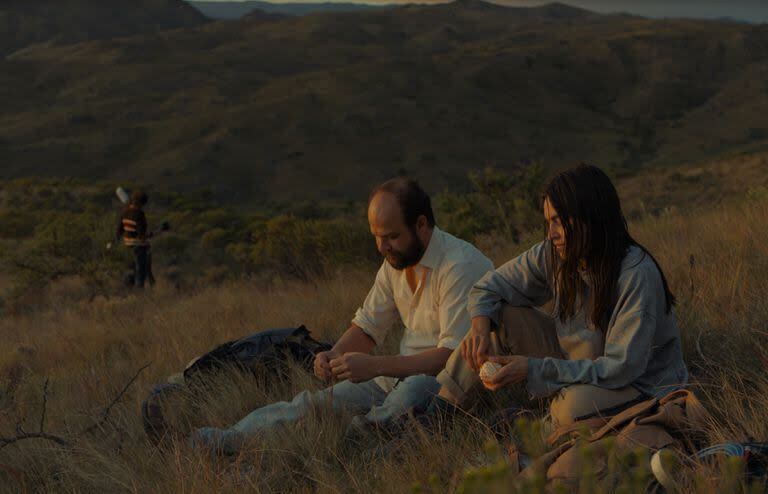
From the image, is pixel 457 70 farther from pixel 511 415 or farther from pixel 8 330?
pixel 511 415

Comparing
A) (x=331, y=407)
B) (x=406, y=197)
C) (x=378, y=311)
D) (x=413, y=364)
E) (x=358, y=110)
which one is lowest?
(x=358, y=110)

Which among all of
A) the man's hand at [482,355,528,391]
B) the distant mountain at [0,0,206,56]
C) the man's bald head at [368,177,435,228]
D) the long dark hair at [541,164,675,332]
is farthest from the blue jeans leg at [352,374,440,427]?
the distant mountain at [0,0,206,56]

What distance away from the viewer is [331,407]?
12.8ft

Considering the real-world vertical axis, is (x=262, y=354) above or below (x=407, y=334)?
below

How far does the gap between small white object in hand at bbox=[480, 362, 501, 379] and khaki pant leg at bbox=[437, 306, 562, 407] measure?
0.31 m

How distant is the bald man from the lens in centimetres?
376

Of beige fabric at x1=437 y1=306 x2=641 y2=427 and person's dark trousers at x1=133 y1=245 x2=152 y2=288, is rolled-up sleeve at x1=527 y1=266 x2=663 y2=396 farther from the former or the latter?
person's dark trousers at x1=133 y1=245 x2=152 y2=288

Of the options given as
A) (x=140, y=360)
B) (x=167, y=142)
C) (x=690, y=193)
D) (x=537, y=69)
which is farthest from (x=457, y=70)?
(x=140, y=360)

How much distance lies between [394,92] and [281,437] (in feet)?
216

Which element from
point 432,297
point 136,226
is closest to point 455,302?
point 432,297

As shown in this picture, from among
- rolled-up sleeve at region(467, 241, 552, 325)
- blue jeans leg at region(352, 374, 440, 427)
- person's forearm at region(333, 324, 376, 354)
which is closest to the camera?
rolled-up sleeve at region(467, 241, 552, 325)

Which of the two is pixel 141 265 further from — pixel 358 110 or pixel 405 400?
pixel 358 110

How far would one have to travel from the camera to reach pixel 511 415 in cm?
351

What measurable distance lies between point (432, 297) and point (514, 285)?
0.55 m
